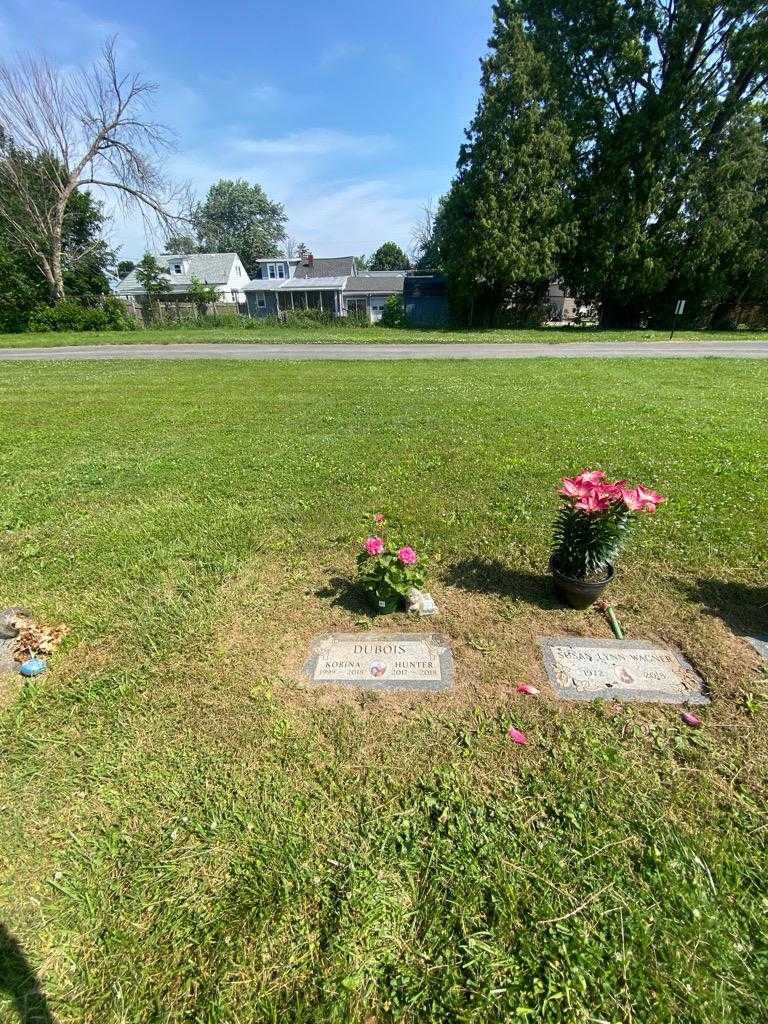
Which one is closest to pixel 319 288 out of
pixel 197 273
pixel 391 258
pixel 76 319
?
pixel 197 273

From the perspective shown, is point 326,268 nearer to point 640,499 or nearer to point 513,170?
point 513,170

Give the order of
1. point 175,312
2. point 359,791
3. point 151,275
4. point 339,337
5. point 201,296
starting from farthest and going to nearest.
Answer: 1. point 151,275
2. point 201,296
3. point 175,312
4. point 339,337
5. point 359,791

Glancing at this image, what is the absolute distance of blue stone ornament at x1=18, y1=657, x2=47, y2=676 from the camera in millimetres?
2428

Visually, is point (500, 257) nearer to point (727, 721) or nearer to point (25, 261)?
point (727, 721)

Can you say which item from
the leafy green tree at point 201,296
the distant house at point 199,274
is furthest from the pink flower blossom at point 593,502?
the distant house at point 199,274

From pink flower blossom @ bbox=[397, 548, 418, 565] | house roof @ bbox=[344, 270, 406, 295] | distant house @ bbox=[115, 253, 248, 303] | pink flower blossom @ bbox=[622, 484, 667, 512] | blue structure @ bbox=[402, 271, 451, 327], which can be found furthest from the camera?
distant house @ bbox=[115, 253, 248, 303]

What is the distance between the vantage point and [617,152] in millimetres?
22281

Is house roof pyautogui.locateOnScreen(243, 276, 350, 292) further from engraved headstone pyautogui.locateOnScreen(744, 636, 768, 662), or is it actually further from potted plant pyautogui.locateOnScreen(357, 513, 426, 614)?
engraved headstone pyautogui.locateOnScreen(744, 636, 768, 662)

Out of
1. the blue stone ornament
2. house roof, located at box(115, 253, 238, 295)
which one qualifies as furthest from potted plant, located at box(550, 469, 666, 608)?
house roof, located at box(115, 253, 238, 295)

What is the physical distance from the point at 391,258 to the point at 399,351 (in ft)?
182

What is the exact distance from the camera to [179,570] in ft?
11.0

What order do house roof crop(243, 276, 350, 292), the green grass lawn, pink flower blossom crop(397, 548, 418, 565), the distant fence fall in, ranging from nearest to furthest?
pink flower blossom crop(397, 548, 418, 565), the green grass lawn, the distant fence, house roof crop(243, 276, 350, 292)

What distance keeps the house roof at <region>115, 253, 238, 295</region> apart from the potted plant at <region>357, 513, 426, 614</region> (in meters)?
41.3

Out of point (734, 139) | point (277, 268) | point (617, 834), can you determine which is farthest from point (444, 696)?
point (277, 268)
